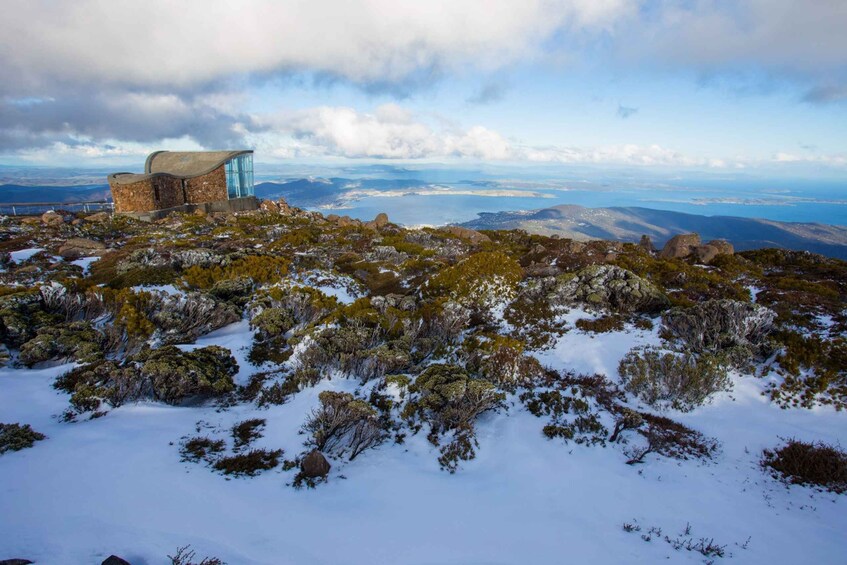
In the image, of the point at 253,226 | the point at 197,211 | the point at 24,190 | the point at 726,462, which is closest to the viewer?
the point at 726,462

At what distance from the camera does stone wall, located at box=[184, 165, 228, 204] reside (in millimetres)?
33156

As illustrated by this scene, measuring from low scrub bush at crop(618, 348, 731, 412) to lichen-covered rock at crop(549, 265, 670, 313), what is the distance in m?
3.28

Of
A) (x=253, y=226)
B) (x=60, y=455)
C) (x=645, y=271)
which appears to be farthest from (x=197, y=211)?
(x=645, y=271)

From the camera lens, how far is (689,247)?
20.6m

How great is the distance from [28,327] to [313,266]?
9.23 meters

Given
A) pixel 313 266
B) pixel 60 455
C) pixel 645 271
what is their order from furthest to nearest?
1. pixel 313 266
2. pixel 645 271
3. pixel 60 455

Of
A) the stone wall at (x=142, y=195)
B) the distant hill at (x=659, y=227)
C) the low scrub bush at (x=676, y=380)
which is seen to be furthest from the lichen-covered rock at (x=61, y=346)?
the distant hill at (x=659, y=227)

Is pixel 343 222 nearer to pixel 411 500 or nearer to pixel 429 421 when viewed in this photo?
pixel 429 421

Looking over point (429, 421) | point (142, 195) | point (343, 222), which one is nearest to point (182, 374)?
point (429, 421)

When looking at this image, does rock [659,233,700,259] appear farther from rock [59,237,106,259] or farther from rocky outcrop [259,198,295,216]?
rock [59,237,106,259]

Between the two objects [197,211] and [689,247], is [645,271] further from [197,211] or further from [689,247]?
[197,211]

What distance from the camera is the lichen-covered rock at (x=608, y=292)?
1130 centimetres

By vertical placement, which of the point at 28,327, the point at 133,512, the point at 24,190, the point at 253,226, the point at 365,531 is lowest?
→ the point at 365,531

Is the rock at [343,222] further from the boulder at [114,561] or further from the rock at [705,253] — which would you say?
the boulder at [114,561]
